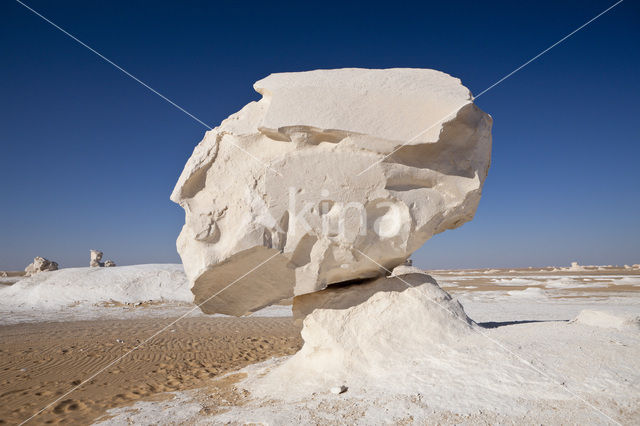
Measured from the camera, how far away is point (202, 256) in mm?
4766

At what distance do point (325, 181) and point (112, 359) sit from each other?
19.6 feet

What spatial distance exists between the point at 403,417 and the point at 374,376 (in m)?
0.80

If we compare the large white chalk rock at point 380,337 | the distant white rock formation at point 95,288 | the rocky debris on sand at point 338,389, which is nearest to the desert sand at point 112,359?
the large white chalk rock at point 380,337

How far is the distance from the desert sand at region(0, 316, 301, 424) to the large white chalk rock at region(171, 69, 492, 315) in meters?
1.99

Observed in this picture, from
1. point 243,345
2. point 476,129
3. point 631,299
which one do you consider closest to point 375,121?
point 476,129

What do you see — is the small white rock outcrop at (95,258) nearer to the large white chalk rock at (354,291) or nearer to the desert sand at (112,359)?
the desert sand at (112,359)

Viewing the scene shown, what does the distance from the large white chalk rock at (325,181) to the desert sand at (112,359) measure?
199cm

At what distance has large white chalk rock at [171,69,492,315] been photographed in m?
4.58

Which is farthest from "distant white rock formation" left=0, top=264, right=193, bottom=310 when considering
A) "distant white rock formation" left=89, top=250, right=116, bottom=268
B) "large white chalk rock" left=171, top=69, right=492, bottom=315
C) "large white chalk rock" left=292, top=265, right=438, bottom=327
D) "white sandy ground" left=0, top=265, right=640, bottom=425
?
"white sandy ground" left=0, top=265, right=640, bottom=425

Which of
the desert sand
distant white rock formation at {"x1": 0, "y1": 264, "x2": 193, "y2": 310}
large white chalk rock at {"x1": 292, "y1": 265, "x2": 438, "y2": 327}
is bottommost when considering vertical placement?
the desert sand

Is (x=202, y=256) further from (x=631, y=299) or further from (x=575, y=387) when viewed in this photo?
(x=631, y=299)

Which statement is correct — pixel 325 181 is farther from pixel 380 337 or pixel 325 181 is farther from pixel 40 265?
pixel 40 265

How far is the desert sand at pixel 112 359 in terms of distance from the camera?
529 centimetres

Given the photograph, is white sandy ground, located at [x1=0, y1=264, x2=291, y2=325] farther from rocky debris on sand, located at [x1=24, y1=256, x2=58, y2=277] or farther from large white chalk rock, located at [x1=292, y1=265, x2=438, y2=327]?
large white chalk rock, located at [x1=292, y1=265, x2=438, y2=327]
